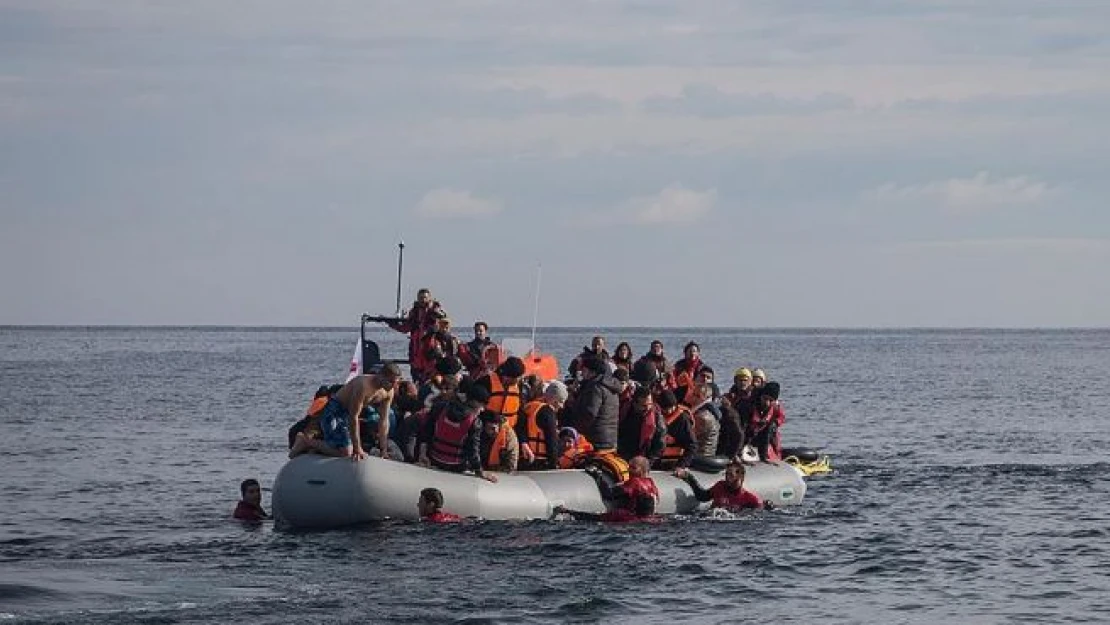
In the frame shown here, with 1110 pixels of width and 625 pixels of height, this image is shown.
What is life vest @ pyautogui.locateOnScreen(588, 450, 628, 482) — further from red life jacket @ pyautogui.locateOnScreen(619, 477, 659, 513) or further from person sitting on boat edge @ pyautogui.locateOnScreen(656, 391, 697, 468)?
person sitting on boat edge @ pyautogui.locateOnScreen(656, 391, 697, 468)

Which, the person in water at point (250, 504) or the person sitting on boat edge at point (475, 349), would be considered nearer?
the person in water at point (250, 504)

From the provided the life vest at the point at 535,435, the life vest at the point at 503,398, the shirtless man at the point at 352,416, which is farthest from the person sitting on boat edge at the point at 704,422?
the shirtless man at the point at 352,416

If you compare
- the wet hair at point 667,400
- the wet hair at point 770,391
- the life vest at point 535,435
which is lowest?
the life vest at point 535,435

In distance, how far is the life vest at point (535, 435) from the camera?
20281 millimetres

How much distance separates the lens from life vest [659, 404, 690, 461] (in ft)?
70.8

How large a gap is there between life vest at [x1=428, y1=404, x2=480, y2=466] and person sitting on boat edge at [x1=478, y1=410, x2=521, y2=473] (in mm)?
348

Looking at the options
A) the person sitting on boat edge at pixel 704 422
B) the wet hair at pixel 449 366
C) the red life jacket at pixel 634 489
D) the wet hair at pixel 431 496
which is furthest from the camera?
the person sitting on boat edge at pixel 704 422

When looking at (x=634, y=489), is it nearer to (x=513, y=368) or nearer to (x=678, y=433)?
(x=678, y=433)

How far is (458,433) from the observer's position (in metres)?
19.4

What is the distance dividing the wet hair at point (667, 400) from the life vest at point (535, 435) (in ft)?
6.29

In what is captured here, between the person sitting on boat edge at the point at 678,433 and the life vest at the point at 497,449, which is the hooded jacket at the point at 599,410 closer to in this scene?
the person sitting on boat edge at the point at 678,433

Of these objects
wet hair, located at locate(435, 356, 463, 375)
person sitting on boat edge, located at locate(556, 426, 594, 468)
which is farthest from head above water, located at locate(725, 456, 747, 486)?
wet hair, located at locate(435, 356, 463, 375)

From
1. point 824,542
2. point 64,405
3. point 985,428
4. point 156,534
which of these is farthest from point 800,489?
point 64,405

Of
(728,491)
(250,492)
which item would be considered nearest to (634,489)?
(728,491)
